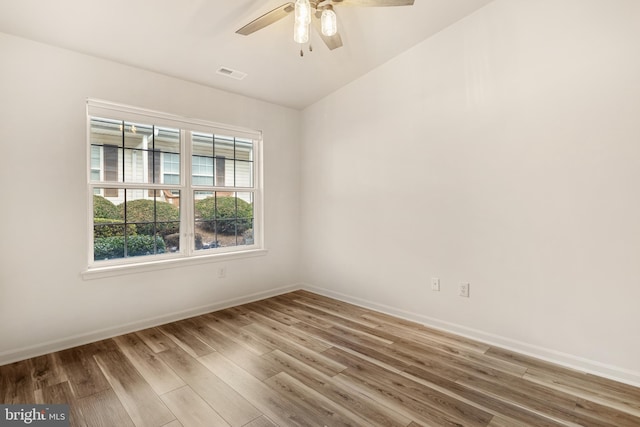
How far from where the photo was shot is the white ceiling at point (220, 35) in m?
2.35

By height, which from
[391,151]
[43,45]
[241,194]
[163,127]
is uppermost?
[43,45]

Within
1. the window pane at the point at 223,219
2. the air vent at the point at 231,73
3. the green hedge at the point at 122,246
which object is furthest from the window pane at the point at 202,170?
the air vent at the point at 231,73

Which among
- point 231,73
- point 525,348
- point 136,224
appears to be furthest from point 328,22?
point 525,348

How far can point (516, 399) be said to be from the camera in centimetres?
201

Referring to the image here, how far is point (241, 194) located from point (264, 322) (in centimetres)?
161

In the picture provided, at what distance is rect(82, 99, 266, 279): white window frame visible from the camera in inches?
113

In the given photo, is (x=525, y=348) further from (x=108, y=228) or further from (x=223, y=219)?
(x=108, y=228)

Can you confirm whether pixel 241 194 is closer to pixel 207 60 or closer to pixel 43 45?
pixel 207 60

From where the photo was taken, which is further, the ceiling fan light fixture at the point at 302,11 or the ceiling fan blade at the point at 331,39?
the ceiling fan blade at the point at 331,39

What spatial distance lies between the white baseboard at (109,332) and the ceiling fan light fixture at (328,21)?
300 cm

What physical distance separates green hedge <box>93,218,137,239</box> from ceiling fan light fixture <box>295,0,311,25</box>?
2469 millimetres

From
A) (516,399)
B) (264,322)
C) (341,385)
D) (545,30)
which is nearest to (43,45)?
(264,322)

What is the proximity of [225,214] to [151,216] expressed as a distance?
84cm

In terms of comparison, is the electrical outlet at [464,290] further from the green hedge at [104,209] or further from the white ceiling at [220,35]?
the green hedge at [104,209]
